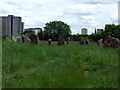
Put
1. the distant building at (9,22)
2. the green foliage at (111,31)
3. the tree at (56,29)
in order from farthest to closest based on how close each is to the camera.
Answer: the tree at (56,29) < the green foliage at (111,31) < the distant building at (9,22)

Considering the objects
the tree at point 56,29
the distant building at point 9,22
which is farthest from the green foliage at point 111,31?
the distant building at point 9,22

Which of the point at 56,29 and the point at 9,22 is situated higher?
the point at 56,29

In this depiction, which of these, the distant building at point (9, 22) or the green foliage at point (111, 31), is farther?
the green foliage at point (111, 31)

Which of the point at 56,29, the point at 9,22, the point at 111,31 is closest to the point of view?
the point at 9,22

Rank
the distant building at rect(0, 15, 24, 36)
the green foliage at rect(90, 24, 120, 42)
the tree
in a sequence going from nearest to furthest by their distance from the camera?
the distant building at rect(0, 15, 24, 36) < the green foliage at rect(90, 24, 120, 42) < the tree

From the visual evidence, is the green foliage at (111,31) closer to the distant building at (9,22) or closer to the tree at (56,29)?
the tree at (56,29)

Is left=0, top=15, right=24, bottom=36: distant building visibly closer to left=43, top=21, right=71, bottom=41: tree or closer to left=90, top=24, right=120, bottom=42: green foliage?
left=90, top=24, right=120, bottom=42: green foliage

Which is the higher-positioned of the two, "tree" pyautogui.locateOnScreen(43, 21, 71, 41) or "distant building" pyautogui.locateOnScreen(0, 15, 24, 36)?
"tree" pyautogui.locateOnScreen(43, 21, 71, 41)

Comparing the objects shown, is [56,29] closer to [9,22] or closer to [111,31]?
[111,31]

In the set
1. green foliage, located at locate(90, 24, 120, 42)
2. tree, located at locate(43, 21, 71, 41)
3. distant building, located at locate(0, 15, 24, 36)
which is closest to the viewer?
distant building, located at locate(0, 15, 24, 36)

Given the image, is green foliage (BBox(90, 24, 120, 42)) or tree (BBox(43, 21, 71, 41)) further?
tree (BBox(43, 21, 71, 41))

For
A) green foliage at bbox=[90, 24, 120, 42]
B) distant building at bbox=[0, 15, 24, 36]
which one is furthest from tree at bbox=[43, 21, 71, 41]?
distant building at bbox=[0, 15, 24, 36]

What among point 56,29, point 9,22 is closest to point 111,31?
point 56,29

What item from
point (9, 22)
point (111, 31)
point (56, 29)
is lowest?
point (9, 22)
